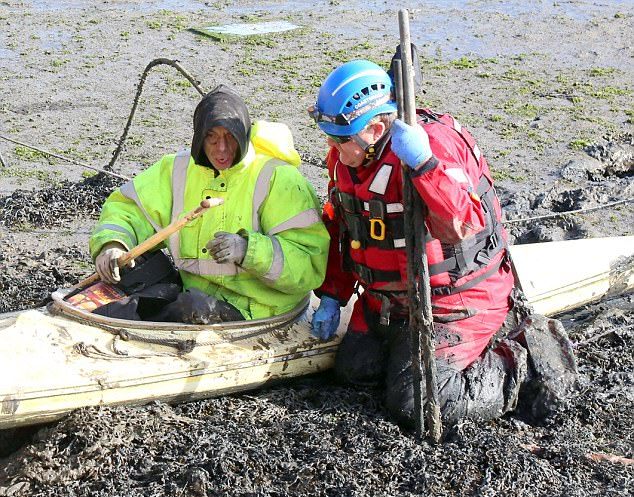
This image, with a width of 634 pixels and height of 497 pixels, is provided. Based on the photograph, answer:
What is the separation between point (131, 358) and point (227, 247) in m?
0.72

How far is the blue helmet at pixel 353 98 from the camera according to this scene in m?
4.63

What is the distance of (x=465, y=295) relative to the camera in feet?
16.4

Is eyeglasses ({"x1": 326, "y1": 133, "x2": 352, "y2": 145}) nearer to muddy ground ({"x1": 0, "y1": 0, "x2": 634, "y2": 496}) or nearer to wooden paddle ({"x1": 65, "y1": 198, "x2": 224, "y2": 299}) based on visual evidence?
wooden paddle ({"x1": 65, "y1": 198, "x2": 224, "y2": 299})

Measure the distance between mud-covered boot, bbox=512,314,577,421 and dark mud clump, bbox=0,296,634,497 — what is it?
0.08 m

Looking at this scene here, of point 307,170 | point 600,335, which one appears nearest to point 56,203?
point 307,170

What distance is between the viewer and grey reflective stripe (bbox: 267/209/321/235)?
16.6ft

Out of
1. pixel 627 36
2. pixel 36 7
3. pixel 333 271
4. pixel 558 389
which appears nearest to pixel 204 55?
pixel 36 7

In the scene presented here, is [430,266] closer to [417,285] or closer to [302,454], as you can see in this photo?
[417,285]

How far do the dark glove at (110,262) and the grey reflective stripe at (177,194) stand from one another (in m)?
0.28

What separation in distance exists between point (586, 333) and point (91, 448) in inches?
118

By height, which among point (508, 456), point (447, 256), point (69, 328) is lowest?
point (508, 456)

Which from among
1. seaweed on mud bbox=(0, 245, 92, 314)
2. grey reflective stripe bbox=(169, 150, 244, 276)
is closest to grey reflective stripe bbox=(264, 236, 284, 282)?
grey reflective stripe bbox=(169, 150, 244, 276)

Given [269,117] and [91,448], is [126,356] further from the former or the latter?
[269,117]

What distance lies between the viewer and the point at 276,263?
16.2 feet
